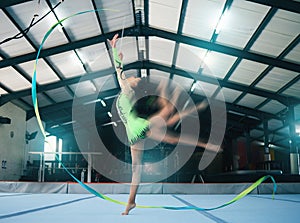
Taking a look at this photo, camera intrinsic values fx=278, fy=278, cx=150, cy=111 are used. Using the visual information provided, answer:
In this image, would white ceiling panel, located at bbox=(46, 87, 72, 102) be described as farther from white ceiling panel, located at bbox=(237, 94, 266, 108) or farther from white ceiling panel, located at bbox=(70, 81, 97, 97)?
white ceiling panel, located at bbox=(237, 94, 266, 108)

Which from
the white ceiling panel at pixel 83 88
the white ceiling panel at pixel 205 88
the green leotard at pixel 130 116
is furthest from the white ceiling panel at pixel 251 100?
the green leotard at pixel 130 116

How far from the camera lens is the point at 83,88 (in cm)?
1221

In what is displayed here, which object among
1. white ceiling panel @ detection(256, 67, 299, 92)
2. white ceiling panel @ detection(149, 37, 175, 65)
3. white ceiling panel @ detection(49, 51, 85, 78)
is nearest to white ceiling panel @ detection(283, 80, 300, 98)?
white ceiling panel @ detection(256, 67, 299, 92)

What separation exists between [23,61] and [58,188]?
4.59m

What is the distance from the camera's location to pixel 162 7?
763 centimetres

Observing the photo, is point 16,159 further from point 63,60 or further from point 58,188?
point 58,188

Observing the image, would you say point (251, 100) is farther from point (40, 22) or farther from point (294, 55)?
point (40, 22)

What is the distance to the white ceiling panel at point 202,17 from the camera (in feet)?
22.5

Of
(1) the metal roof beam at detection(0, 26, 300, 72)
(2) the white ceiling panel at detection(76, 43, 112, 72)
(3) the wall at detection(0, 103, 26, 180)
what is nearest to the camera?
(1) the metal roof beam at detection(0, 26, 300, 72)

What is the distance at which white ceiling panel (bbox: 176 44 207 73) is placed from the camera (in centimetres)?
919

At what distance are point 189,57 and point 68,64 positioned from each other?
4258mm

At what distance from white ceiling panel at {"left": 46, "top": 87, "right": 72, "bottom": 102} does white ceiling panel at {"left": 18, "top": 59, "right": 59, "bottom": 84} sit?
1.10 m

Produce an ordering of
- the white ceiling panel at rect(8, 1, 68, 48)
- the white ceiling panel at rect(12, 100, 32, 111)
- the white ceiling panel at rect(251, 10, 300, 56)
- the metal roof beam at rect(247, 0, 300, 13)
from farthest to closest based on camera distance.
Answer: the white ceiling panel at rect(12, 100, 32, 111)
the white ceiling panel at rect(251, 10, 300, 56)
the white ceiling panel at rect(8, 1, 68, 48)
the metal roof beam at rect(247, 0, 300, 13)

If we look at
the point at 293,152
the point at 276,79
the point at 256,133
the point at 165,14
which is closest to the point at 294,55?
the point at 276,79
